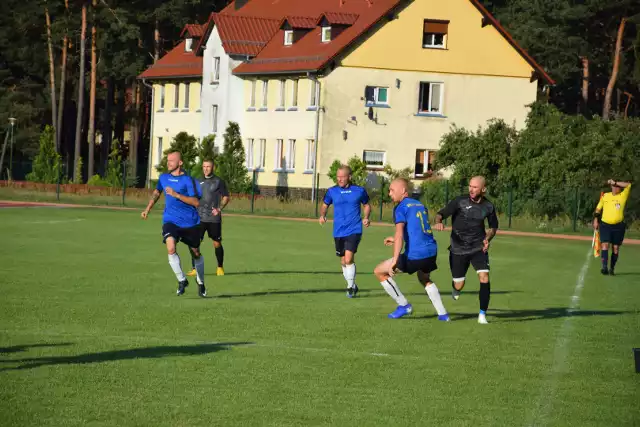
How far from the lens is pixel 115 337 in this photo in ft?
42.7

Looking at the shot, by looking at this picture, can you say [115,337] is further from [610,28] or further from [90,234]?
[610,28]

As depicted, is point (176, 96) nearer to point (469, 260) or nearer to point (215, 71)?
point (215, 71)

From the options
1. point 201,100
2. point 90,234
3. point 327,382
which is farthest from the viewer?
point 201,100

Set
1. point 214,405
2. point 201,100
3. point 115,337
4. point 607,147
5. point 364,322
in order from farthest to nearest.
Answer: point 201,100 < point 607,147 < point 364,322 < point 115,337 < point 214,405

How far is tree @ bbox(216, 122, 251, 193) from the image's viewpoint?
2233 inches

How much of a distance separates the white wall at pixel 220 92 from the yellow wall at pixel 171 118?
1.76 m

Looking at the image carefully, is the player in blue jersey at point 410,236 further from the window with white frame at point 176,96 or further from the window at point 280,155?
the window with white frame at point 176,96

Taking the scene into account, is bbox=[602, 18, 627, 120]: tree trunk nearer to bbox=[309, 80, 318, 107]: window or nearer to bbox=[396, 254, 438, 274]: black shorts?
bbox=[309, 80, 318, 107]: window

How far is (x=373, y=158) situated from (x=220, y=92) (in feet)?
34.7

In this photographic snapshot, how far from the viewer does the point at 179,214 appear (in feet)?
57.3

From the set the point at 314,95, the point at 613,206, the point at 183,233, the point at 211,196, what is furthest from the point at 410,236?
the point at 314,95

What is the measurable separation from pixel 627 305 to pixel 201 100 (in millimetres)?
51324

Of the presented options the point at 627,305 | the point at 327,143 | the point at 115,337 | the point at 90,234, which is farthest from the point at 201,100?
the point at 115,337

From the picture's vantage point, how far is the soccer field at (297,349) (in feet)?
30.8
